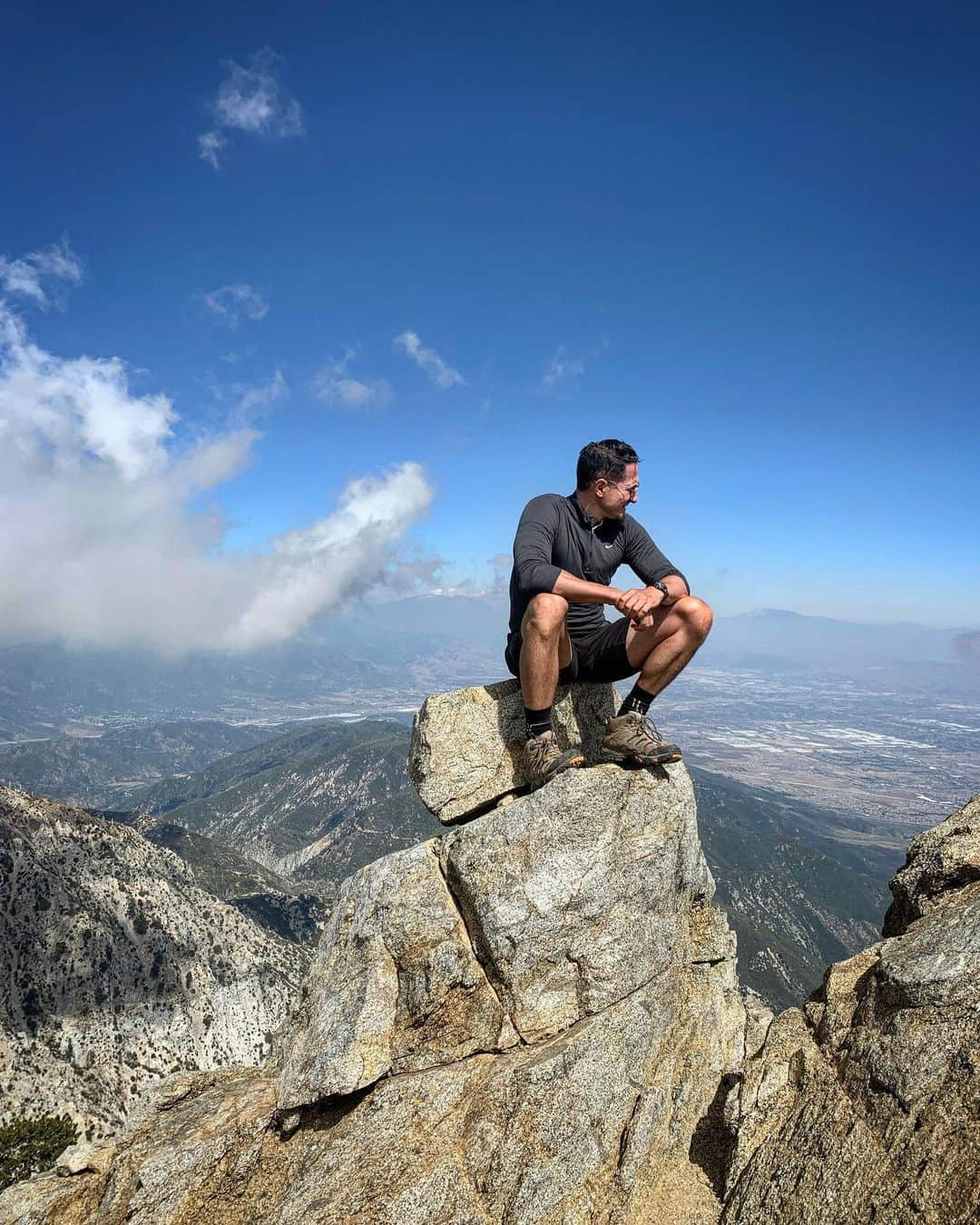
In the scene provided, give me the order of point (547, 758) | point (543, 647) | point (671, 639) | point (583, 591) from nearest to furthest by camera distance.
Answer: point (583, 591) < point (543, 647) < point (671, 639) < point (547, 758)

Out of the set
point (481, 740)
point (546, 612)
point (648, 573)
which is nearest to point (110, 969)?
point (481, 740)

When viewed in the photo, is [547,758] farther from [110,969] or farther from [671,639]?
[110,969]

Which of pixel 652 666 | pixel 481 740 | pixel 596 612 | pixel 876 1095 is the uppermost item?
pixel 596 612

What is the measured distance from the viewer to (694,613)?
11148 mm

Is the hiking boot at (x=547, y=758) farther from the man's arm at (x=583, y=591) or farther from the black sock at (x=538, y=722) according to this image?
the man's arm at (x=583, y=591)

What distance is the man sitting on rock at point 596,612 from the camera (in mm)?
10805

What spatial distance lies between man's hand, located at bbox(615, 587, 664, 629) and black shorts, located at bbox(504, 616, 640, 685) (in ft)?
3.65

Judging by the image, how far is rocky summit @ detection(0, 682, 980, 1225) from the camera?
26.9ft

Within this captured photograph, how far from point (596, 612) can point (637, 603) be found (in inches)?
85.5

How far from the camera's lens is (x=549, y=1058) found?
33.4ft

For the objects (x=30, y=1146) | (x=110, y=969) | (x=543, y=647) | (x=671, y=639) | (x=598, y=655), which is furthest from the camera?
(x=110, y=969)

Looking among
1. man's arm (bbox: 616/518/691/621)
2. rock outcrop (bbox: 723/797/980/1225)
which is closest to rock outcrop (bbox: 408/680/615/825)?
man's arm (bbox: 616/518/691/621)

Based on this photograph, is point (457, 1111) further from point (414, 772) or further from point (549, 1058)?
point (414, 772)

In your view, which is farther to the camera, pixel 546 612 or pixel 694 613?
pixel 694 613
